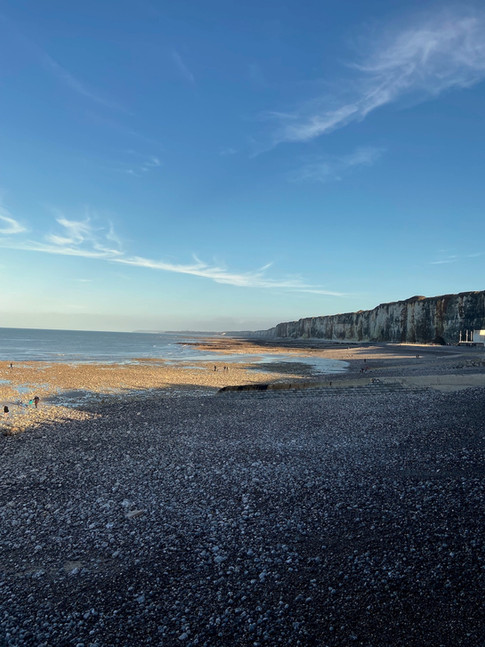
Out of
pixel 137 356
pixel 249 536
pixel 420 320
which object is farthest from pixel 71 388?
pixel 420 320

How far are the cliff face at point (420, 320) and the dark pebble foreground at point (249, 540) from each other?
7628cm

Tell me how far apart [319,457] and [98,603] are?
5.95m

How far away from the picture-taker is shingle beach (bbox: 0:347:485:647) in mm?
4035

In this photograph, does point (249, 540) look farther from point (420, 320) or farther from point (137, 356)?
point (420, 320)

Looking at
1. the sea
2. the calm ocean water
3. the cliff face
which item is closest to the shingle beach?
the sea

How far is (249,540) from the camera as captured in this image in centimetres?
566

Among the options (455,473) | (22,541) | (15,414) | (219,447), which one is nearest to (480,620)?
(455,473)

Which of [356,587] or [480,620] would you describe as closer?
[480,620]

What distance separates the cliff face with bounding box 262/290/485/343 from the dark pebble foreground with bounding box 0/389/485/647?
76.3 meters

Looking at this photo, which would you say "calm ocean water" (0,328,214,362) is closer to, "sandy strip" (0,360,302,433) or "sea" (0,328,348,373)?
"sea" (0,328,348,373)

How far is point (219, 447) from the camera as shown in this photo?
10359 millimetres

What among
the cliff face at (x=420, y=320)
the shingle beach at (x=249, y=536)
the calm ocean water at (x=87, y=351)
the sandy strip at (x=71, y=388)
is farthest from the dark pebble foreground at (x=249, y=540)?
the cliff face at (x=420, y=320)

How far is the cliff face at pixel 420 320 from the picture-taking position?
251ft

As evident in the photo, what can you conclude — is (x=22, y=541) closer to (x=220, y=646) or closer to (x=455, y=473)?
(x=220, y=646)
